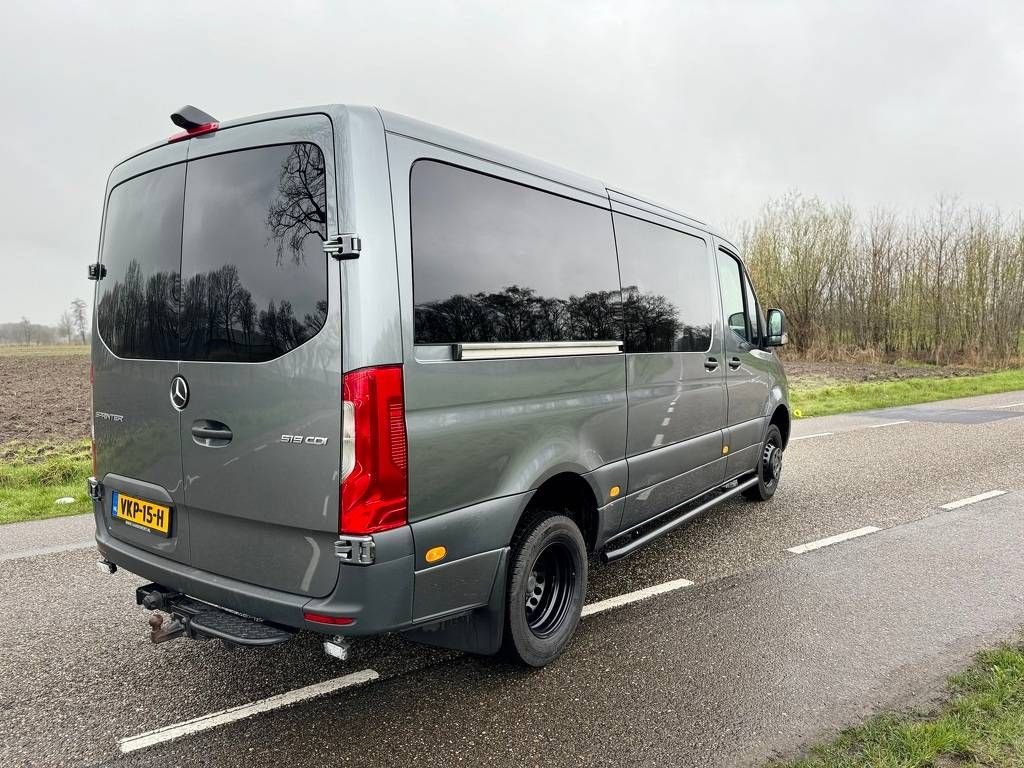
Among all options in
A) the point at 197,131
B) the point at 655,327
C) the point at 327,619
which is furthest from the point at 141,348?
the point at 655,327

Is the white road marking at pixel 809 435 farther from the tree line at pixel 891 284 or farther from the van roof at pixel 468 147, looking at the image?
the tree line at pixel 891 284

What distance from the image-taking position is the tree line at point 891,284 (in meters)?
26.1

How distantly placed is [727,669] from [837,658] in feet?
1.92

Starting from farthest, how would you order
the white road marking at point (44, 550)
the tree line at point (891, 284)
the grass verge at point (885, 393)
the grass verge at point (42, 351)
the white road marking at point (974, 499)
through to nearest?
1. the grass verge at point (42, 351)
2. the tree line at point (891, 284)
3. the grass verge at point (885, 393)
4. the white road marking at point (974, 499)
5. the white road marking at point (44, 550)

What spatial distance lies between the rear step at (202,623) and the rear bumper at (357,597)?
8cm

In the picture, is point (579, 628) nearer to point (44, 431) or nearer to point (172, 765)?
point (172, 765)

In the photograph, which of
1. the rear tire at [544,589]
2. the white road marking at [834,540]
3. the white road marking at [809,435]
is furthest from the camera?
the white road marking at [809,435]

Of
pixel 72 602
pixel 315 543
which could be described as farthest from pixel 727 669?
pixel 72 602

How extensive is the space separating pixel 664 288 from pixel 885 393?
13949 millimetres

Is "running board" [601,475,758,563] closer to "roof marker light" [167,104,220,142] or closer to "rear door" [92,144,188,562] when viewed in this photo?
"rear door" [92,144,188,562]

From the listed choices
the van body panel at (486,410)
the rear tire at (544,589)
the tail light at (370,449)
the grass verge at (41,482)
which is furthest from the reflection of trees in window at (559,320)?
the grass verge at (41,482)

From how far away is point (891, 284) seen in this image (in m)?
28.1

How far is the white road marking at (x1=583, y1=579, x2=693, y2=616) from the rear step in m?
1.85

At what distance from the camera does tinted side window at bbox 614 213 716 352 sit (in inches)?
156
